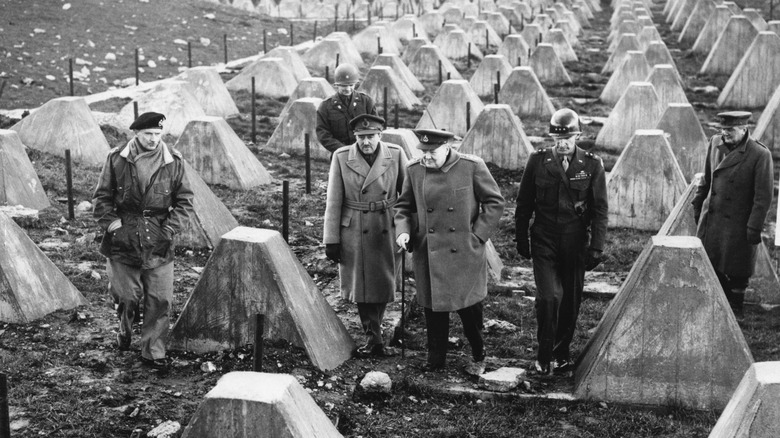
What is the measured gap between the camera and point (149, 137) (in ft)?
23.3

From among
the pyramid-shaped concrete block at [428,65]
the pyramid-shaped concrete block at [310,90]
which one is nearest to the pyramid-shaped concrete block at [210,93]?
the pyramid-shaped concrete block at [310,90]

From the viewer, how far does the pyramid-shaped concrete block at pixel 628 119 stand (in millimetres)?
15883

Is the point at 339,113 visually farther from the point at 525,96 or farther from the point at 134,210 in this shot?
the point at 525,96

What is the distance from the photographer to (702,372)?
677 cm

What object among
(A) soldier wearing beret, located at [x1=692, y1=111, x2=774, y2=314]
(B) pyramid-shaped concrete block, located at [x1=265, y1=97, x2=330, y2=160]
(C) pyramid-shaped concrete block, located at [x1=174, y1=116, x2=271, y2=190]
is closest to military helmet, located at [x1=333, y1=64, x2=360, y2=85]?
(C) pyramid-shaped concrete block, located at [x1=174, y1=116, x2=271, y2=190]

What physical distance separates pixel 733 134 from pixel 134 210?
4.48 m

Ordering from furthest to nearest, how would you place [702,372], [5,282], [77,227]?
[77,227], [5,282], [702,372]

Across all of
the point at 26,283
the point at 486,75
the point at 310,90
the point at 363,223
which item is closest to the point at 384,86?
the point at 310,90

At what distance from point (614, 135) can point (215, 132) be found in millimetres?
6046

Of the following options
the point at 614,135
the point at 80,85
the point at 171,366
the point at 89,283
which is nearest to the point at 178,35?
the point at 80,85

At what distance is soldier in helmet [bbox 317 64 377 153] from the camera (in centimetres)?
1026

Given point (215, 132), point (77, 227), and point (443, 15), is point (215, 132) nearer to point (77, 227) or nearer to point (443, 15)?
point (77, 227)

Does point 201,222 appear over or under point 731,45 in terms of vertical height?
under

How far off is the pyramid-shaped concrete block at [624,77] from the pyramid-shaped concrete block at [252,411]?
15.8 meters
